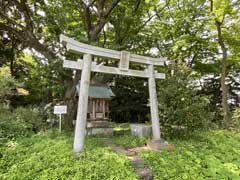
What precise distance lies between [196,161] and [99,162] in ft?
8.93

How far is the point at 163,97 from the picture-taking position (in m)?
7.67

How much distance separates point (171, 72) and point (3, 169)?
20.9 ft

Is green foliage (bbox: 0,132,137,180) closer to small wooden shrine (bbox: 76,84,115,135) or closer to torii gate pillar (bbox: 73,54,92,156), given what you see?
torii gate pillar (bbox: 73,54,92,156)

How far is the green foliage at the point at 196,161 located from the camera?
5137 millimetres

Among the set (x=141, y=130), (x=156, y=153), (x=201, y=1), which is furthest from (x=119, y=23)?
(x=156, y=153)

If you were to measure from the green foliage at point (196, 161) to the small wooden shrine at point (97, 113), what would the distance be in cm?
295

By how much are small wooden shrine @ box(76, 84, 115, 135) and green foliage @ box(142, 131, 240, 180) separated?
2.95 meters

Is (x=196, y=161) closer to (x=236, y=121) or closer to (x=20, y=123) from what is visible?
(x=20, y=123)

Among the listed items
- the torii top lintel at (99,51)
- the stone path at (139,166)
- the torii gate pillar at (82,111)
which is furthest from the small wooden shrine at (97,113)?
the torii gate pillar at (82,111)

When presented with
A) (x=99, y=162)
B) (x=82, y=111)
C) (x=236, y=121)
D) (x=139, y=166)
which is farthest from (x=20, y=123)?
(x=236, y=121)

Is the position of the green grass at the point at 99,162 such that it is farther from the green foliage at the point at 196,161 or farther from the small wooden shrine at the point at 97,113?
the small wooden shrine at the point at 97,113

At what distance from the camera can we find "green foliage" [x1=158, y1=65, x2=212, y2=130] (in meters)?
7.39

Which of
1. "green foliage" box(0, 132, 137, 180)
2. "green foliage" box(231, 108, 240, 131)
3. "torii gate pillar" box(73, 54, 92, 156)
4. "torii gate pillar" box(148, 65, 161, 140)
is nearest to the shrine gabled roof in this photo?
"torii gate pillar" box(148, 65, 161, 140)

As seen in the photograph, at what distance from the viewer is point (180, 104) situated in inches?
294
